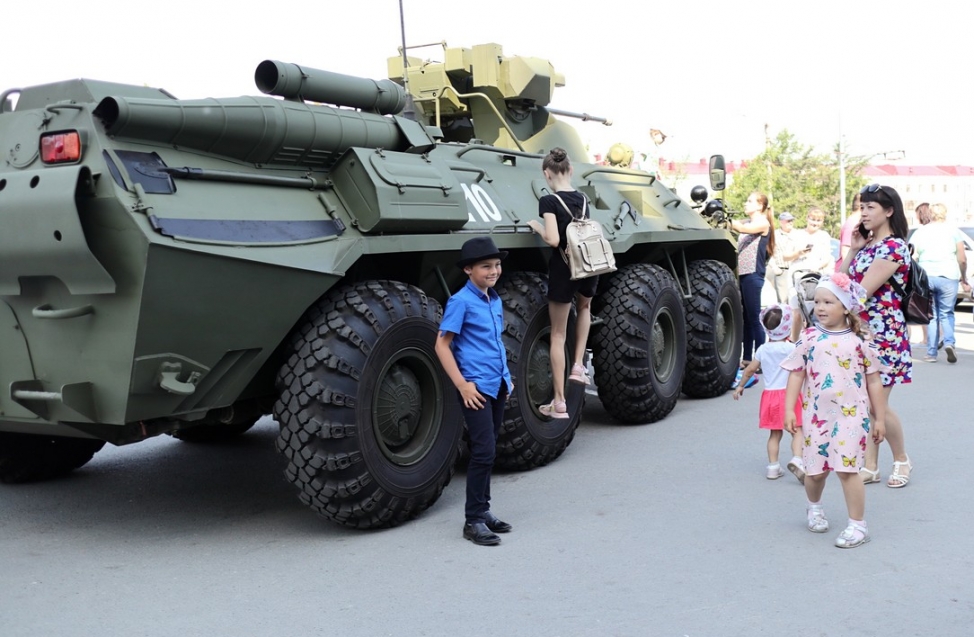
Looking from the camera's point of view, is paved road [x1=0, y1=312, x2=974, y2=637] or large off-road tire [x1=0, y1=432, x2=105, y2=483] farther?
large off-road tire [x1=0, y1=432, x2=105, y2=483]

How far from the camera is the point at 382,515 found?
546cm

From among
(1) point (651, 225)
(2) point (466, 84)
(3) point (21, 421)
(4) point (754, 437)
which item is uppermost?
(2) point (466, 84)

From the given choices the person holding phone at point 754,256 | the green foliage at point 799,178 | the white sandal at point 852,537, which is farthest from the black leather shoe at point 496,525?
the green foliage at point 799,178

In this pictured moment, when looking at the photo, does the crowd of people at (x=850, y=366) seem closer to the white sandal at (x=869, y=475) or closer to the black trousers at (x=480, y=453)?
the white sandal at (x=869, y=475)

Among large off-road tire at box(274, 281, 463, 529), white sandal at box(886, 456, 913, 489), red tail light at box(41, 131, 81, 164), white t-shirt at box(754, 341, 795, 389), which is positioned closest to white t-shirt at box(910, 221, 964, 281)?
white t-shirt at box(754, 341, 795, 389)

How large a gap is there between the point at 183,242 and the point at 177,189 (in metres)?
0.34

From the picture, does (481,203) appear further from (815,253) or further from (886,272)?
(815,253)

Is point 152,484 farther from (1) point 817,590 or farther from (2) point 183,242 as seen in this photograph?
(1) point 817,590

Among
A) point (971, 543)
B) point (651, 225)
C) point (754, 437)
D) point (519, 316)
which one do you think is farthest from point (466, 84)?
point (971, 543)

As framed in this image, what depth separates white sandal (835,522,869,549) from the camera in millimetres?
5023

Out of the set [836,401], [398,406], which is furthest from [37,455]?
[836,401]

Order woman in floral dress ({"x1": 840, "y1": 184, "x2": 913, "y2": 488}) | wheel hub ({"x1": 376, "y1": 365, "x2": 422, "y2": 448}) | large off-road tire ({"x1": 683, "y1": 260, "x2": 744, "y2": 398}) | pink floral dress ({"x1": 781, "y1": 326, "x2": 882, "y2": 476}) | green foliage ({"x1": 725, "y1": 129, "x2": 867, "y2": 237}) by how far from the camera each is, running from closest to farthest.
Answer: pink floral dress ({"x1": 781, "y1": 326, "x2": 882, "y2": 476}) < wheel hub ({"x1": 376, "y1": 365, "x2": 422, "y2": 448}) < woman in floral dress ({"x1": 840, "y1": 184, "x2": 913, "y2": 488}) < large off-road tire ({"x1": 683, "y1": 260, "x2": 744, "y2": 398}) < green foliage ({"x1": 725, "y1": 129, "x2": 867, "y2": 237})

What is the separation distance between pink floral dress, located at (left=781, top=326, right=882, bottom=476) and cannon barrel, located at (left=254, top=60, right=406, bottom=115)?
2.57 m

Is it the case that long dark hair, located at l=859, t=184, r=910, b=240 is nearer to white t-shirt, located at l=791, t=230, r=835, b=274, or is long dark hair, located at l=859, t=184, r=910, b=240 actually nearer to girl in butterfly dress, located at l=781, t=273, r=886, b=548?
girl in butterfly dress, located at l=781, t=273, r=886, b=548
